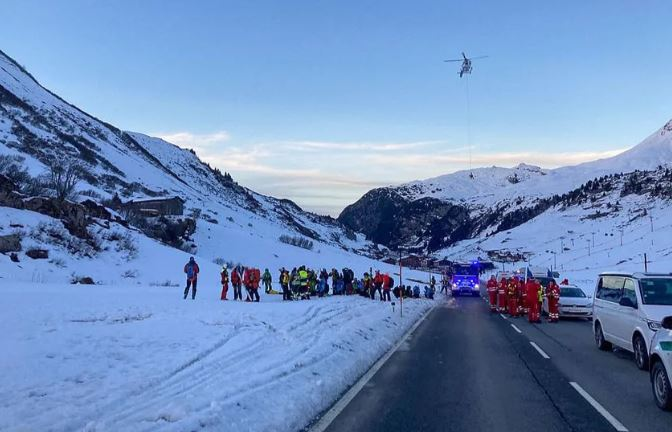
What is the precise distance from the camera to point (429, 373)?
407 inches

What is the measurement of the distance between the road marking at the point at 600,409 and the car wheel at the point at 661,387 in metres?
0.74

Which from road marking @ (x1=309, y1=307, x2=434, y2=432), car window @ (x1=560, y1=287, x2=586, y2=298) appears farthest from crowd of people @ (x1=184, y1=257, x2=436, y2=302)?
road marking @ (x1=309, y1=307, x2=434, y2=432)

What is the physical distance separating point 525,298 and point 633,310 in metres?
12.3

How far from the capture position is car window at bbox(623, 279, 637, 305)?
445 inches

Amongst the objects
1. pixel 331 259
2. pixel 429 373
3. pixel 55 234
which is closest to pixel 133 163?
pixel 331 259

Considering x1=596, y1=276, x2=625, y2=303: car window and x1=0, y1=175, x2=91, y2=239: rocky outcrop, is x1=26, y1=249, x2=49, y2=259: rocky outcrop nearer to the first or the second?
x1=0, y1=175, x2=91, y2=239: rocky outcrop

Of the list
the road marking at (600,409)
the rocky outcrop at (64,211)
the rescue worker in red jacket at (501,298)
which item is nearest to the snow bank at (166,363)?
the road marking at (600,409)

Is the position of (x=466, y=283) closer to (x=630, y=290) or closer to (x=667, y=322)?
(x=630, y=290)

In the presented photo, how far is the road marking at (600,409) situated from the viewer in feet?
22.5

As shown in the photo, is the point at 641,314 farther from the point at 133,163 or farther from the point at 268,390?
the point at 133,163

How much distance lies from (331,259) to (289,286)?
43.8 meters

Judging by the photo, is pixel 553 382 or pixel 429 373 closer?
pixel 553 382

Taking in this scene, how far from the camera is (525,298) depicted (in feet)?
76.1

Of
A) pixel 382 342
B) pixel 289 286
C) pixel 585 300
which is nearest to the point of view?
pixel 382 342
